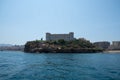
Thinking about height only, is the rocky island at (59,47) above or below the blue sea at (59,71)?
above

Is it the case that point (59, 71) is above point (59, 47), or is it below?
below

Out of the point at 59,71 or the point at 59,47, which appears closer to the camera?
the point at 59,71

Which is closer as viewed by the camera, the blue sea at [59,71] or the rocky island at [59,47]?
the blue sea at [59,71]

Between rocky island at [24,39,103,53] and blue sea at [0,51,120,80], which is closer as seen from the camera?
blue sea at [0,51,120,80]

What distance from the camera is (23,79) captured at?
20.9 m

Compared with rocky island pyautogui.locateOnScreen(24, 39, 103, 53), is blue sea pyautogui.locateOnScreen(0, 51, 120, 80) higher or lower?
lower

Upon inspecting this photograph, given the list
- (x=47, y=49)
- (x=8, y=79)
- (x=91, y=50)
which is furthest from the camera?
(x=91, y=50)

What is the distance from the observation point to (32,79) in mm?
21062

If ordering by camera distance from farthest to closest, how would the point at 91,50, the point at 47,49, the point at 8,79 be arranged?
the point at 91,50, the point at 47,49, the point at 8,79

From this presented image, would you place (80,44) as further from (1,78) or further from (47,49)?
(1,78)

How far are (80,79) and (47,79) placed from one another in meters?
3.79

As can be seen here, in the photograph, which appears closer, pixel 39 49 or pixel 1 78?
pixel 1 78

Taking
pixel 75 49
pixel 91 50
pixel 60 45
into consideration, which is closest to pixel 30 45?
pixel 60 45

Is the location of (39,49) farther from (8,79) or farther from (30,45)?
(8,79)
